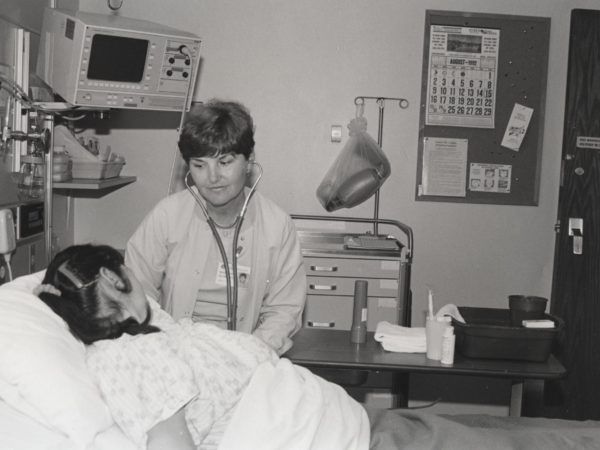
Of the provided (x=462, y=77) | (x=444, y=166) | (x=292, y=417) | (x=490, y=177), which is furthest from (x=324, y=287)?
(x=292, y=417)

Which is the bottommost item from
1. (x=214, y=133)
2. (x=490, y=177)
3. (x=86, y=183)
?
(x=86, y=183)

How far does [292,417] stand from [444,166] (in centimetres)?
248

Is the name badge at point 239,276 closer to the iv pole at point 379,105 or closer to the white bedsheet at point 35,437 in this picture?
the white bedsheet at point 35,437

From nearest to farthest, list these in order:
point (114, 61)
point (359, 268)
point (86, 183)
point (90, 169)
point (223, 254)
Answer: point (223, 254) → point (114, 61) → point (86, 183) → point (90, 169) → point (359, 268)

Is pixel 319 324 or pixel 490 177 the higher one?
pixel 490 177

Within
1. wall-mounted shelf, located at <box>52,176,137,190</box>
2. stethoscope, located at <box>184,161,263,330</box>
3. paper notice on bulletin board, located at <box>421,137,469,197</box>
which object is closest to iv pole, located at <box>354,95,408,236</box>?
paper notice on bulletin board, located at <box>421,137,469,197</box>

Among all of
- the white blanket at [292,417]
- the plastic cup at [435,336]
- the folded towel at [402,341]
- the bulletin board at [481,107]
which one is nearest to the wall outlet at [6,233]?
the white blanket at [292,417]

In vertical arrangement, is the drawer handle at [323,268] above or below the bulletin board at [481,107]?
below

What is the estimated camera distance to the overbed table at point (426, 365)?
2.42 meters

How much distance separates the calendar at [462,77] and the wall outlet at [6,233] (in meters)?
2.17

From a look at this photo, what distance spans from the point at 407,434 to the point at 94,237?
247 cm

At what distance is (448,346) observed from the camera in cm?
246

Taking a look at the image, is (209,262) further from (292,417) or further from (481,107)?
(481,107)

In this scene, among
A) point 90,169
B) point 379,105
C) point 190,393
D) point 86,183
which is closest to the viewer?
point 190,393
